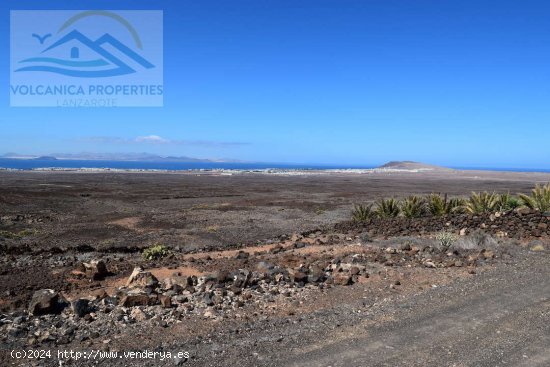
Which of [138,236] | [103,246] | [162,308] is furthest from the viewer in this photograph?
[138,236]

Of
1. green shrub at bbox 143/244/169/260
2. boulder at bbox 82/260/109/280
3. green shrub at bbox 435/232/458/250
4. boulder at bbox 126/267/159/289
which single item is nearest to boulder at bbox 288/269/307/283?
boulder at bbox 126/267/159/289

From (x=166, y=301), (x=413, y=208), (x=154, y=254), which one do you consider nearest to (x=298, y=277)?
(x=166, y=301)

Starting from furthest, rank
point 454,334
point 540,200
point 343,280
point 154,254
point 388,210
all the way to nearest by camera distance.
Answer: point 388,210, point 540,200, point 154,254, point 343,280, point 454,334

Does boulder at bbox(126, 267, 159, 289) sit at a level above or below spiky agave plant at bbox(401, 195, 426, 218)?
below

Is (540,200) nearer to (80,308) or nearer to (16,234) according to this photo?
(80,308)

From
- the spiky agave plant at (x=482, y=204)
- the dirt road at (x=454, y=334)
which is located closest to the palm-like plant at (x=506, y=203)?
the spiky agave plant at (x=482, y=204)

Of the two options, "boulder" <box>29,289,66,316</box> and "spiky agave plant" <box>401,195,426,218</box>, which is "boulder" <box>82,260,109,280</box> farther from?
"spiky agave plant" <box>401,195,426,218</box>

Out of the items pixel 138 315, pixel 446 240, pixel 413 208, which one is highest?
pixel 413 208

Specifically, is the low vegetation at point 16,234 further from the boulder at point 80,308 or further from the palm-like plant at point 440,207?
the palm-like plant at point 440,207

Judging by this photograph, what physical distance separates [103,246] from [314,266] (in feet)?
33.3

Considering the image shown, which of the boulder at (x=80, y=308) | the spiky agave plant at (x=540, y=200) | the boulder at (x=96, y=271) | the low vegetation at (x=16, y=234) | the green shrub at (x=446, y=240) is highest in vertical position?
Answer: the spiky agave plant at (x=540, y=200)

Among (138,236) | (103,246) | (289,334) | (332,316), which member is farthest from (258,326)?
(138,236)

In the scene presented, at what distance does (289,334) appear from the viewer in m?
6.02

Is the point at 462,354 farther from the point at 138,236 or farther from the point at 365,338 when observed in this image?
the point at 138,236
